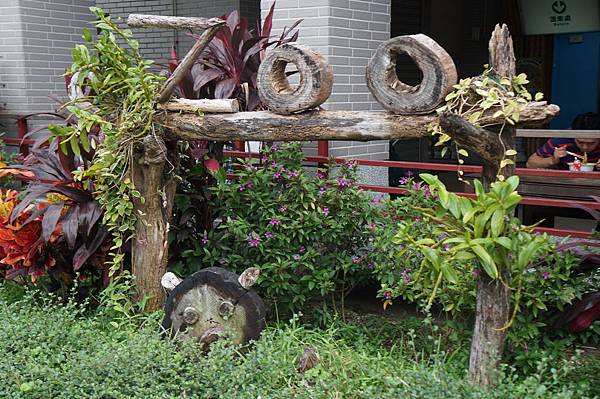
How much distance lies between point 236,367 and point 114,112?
6.28 ft

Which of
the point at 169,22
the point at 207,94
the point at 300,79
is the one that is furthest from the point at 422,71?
the point at 207,94

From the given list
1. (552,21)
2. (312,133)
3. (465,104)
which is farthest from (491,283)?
(552,21)

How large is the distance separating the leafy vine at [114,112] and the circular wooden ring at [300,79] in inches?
30.8

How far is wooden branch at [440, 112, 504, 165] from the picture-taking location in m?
3.54

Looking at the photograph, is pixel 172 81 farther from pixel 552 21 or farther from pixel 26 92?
pixel 552 21

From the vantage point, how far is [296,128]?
4250 millimetres

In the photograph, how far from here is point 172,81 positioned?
15.0 ft

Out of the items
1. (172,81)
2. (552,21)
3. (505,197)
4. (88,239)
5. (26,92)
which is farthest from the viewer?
(552,21)

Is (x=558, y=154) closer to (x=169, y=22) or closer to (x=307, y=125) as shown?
(x=307, y=125)

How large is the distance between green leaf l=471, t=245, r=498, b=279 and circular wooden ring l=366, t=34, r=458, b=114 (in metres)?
0.92

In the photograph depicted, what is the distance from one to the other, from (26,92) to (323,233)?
227 inches

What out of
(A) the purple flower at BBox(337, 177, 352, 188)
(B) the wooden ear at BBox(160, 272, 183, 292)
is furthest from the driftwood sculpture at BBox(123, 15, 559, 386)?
(A) the purple flower at BBox(337, 177, 352, 188)

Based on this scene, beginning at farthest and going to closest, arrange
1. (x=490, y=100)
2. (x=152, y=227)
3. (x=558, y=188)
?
1. (x=558, y=188)
2. (x=152, y=227)
3. (x=490, y=100)

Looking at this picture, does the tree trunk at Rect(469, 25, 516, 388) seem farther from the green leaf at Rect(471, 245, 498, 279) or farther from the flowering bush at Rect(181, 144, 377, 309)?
the flowering bush at Rect(181, 144, 377, 309)
